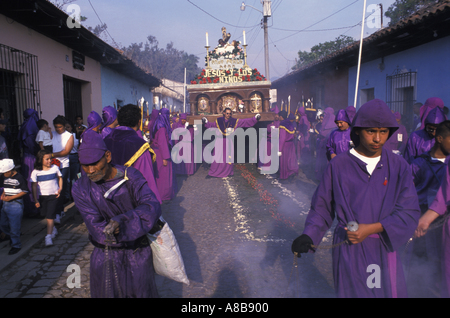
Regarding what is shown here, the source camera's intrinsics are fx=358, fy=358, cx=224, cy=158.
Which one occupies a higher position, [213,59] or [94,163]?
[213,59]

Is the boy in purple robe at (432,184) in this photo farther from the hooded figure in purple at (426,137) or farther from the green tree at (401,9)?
the green tree at (401,9)

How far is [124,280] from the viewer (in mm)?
2547

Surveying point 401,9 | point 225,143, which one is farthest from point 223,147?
point 401,9

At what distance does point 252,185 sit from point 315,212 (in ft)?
22.7

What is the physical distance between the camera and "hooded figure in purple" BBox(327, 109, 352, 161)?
625 cm

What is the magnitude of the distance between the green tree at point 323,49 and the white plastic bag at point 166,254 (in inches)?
1099

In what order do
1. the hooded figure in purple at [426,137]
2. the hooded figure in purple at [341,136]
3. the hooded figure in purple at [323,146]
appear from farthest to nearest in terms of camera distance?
the hooded figure in purple at [323,146] < the hooded figure in purple at [341,136] < the hooded figure in purple at [426,137]

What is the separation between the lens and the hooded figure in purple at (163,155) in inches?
305

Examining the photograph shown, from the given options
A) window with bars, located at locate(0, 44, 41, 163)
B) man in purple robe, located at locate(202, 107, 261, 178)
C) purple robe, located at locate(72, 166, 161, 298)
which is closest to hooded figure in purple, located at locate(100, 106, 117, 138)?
purple robe, located at locate(72, 166, 161, 298)

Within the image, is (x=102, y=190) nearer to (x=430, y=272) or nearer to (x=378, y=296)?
(x=378, y=296)

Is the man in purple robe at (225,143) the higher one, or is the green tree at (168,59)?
the green tree at (168,59)

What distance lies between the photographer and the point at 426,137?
4531 mm

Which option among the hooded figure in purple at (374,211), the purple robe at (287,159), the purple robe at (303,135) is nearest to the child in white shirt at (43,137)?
the hooded figure in purple at (374,211)

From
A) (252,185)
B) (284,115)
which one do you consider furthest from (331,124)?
(252,185)
